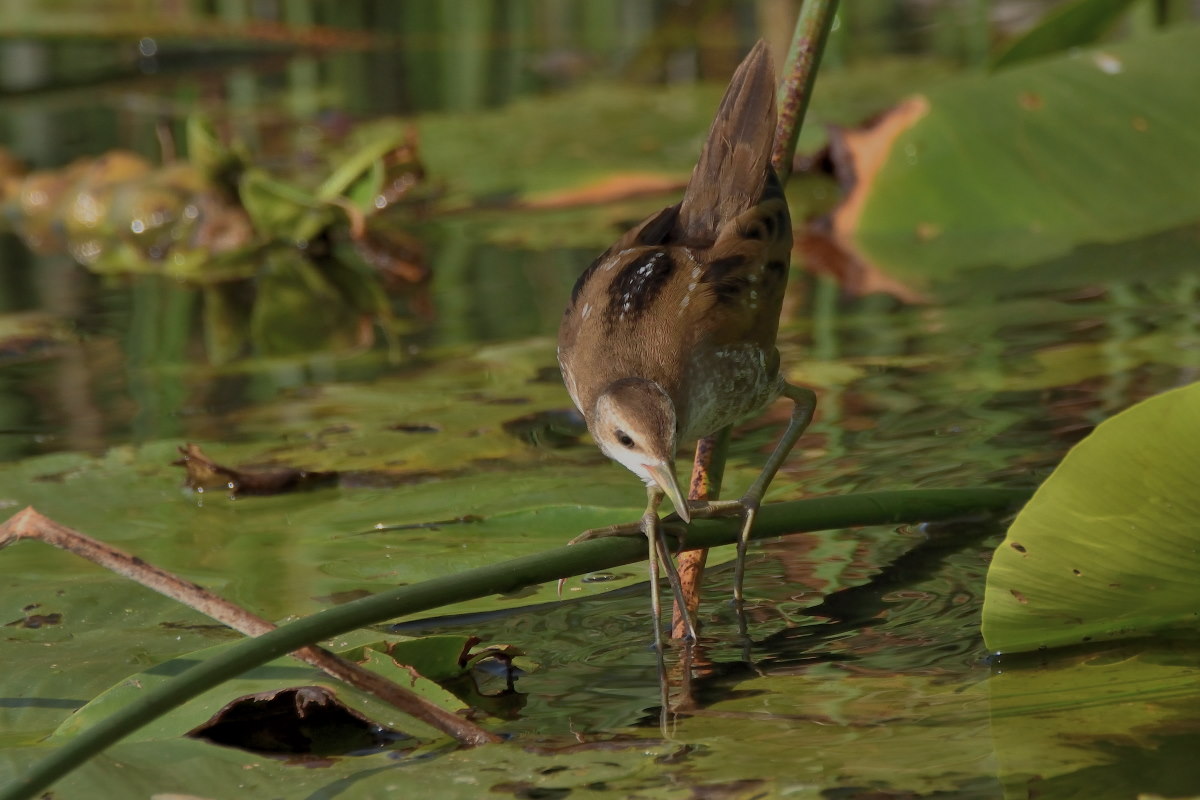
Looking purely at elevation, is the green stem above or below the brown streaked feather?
above

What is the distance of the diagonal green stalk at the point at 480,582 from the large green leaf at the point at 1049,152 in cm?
209

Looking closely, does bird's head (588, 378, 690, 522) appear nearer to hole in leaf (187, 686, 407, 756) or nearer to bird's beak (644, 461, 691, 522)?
bird's beak (644, 461, 691, 522)

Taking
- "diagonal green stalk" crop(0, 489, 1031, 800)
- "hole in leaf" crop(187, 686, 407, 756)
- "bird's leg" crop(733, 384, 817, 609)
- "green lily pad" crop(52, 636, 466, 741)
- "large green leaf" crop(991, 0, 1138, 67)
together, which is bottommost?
"hole in leaf" crop(187, 686, 407, 756)

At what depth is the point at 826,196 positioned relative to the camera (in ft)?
17.0

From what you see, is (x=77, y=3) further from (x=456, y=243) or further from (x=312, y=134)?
(x=456, y=243)

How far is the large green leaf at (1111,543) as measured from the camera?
60.6 inches

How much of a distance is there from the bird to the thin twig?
0.38 meters

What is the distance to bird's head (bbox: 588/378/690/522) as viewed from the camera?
1.96 metres

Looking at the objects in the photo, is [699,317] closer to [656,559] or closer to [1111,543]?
[656,559]

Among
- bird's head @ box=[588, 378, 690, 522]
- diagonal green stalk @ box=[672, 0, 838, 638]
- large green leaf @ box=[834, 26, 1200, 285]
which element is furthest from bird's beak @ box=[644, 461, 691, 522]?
large green leaf @ box=[834, 26, 1200, 285]

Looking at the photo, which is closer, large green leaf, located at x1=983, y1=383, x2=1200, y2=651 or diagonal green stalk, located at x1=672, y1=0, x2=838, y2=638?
large green leaf, located at x1=983, y1=383, x2=1200, y2=651

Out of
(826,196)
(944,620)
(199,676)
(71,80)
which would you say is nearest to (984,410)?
(944,620)

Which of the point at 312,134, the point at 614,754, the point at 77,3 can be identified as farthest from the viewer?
the point at 77,3

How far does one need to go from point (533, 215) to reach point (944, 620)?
11.2 feet
